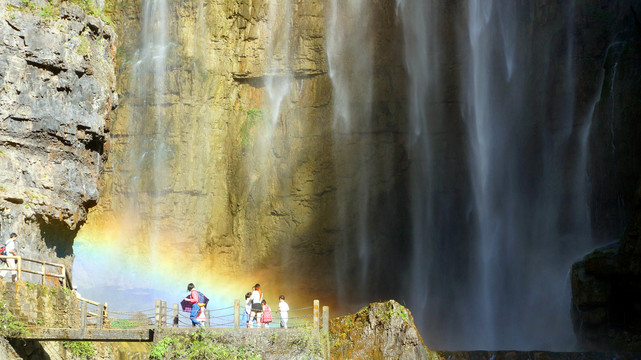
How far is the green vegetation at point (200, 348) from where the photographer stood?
2127 centimetres

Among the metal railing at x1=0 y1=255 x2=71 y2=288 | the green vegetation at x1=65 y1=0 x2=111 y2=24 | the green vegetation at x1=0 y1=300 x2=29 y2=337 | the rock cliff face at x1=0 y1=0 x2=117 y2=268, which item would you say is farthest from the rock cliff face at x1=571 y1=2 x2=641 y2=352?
the green vegetation at x1=65 y1=0 x2=111 y2=24

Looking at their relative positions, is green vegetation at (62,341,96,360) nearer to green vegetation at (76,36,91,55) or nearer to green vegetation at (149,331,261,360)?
Result: green vegetation at (149,331,261,360)

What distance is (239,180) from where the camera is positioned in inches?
1630

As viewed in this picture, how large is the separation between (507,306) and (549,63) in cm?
1194

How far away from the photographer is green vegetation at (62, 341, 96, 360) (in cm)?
2475

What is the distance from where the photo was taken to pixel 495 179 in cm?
3909

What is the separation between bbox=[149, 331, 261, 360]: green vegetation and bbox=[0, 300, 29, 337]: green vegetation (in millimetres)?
3415

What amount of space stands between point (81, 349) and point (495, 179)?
2185 cm

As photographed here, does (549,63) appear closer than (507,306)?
No

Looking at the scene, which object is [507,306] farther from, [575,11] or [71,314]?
[71,314]

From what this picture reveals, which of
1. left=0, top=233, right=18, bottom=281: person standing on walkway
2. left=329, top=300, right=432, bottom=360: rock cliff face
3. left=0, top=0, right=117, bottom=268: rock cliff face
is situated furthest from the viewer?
left=0, top=0, right=117, bottom=268: rock cliff face

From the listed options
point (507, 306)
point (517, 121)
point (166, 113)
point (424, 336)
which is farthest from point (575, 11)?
point (166, 113)

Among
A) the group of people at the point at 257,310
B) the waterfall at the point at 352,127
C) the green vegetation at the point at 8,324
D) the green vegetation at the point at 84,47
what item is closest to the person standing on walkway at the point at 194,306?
the group of people at the point at 257,310

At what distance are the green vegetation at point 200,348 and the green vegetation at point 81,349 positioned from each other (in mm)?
4762
